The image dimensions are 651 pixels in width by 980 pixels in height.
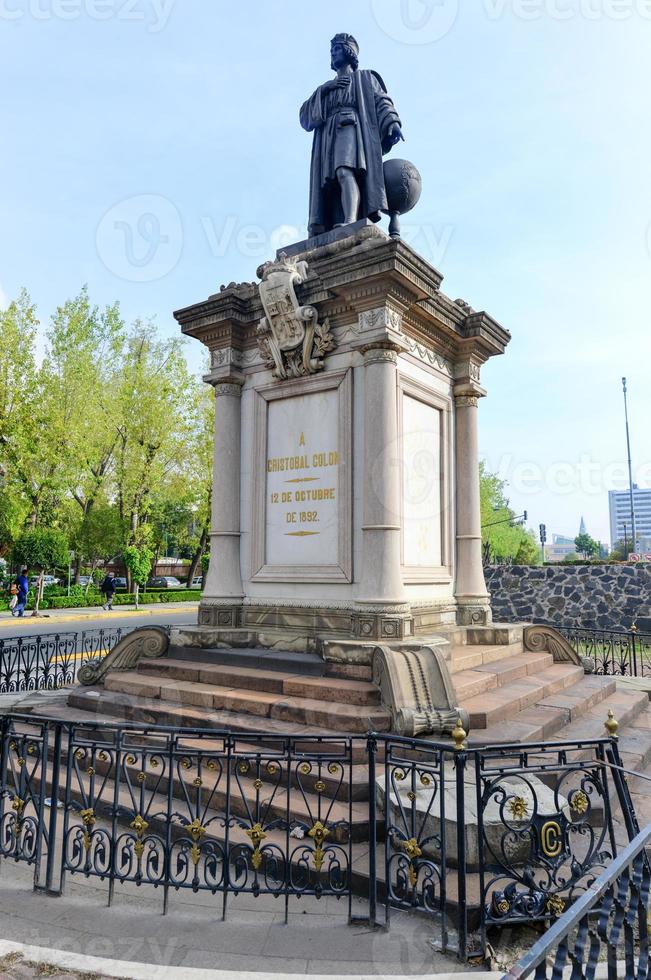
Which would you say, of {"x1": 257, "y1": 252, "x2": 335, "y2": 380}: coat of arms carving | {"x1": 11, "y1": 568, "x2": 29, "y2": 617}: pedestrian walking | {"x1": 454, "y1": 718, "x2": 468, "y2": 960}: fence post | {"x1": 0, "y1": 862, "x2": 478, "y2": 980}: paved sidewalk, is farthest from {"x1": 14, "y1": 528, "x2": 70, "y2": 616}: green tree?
{"x1": 454, "y1": 718, "x2": 468, "y2": 960}: fence post

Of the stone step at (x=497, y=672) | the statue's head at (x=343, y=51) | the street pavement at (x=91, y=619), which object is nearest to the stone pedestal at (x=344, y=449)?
the stone step at (x=497, y=672)

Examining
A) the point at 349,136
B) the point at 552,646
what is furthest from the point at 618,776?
the point at 349,136

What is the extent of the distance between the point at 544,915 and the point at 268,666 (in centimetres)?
419

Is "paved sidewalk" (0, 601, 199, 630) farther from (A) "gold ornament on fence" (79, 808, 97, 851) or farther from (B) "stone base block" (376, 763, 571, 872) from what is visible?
(B) "stone base block" (376, 763, 571, 872)

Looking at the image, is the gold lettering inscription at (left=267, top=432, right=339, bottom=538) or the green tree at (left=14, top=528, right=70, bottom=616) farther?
the green tree at (left=14, top=528, right=70, bottom=616)

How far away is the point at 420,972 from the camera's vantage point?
10.4 ft

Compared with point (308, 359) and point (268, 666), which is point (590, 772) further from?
point (308, 359)

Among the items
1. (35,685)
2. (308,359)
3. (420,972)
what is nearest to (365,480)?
(308,359)

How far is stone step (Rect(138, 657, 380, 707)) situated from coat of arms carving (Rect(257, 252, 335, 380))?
3.79m

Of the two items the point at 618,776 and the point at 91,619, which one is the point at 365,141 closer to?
the point at 618,776

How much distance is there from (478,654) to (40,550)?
21.5 m

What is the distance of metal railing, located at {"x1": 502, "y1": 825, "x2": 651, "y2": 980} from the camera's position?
1.81m

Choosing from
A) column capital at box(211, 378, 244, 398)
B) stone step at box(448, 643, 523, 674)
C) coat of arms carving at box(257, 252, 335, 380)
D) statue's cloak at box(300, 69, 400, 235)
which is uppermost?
statue's cloak at box(300, 69, 400, 235)

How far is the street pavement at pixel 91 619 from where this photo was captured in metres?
19.9
